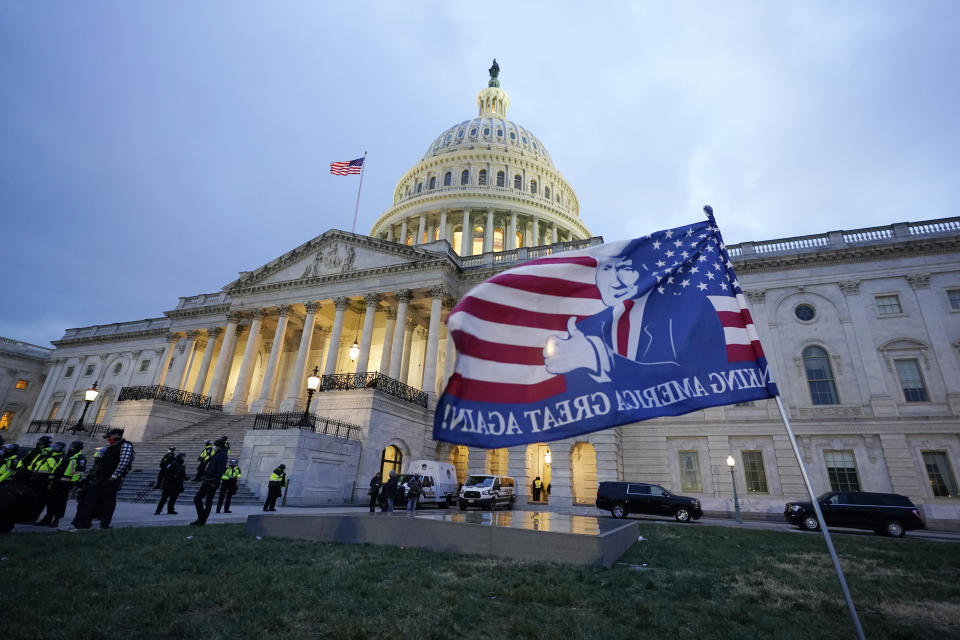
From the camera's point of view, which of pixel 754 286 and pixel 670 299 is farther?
pixel 754 286

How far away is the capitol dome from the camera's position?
55.3 meters

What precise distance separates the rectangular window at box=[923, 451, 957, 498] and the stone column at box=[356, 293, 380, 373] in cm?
3210

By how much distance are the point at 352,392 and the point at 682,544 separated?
64.5ft

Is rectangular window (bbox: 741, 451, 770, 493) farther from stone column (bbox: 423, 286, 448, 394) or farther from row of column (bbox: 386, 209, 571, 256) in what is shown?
row of column (bbox: 386, 209, 571, 256)

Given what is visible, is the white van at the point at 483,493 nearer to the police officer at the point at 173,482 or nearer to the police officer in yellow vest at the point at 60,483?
the police officer at the point at 173,482

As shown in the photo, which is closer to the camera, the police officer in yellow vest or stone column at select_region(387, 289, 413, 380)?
the police officer in yellow vest

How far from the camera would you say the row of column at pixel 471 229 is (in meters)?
53.6

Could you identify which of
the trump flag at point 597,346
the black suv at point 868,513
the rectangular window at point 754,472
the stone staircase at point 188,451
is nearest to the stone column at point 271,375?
the stone staircase at point 188,451

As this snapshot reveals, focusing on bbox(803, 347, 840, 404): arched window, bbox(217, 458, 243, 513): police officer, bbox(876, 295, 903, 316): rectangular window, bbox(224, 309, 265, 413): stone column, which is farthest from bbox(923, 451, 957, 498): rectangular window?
bbox(224, 309, 265, 413): stone column

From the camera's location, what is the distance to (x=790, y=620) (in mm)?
5543

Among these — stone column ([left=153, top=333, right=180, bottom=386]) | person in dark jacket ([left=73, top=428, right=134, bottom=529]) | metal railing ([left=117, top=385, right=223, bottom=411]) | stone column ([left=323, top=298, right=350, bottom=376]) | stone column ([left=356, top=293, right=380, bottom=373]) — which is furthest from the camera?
stone column ([left=153, top=333, right=180, bottom=386])

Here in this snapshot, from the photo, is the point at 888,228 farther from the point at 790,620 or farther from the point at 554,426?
the point at 554,426

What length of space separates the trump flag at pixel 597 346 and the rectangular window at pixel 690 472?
88.4 feet

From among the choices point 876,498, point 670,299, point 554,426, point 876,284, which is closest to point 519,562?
point 554,426
